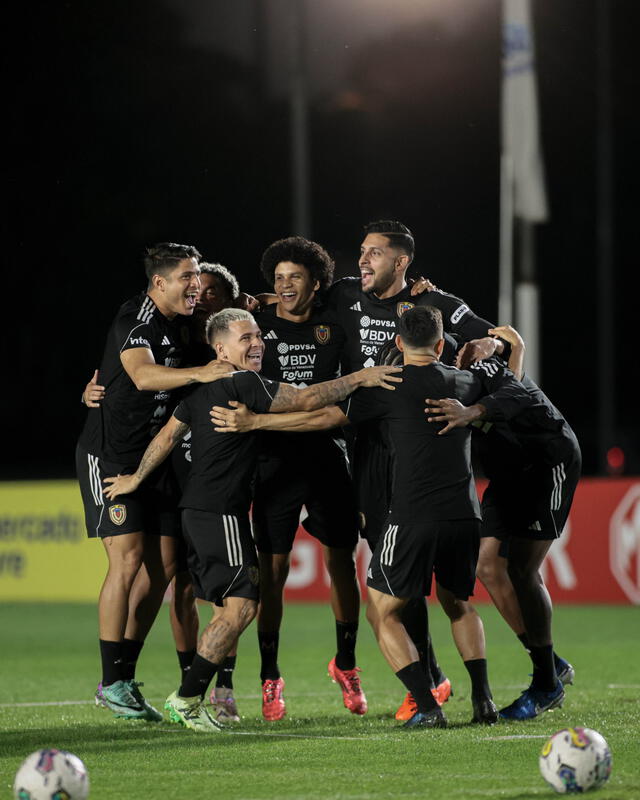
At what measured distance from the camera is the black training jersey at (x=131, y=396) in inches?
338

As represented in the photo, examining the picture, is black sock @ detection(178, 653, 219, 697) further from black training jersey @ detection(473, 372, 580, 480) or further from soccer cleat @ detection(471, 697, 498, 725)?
black training jersey @ detection(473, 372, 580, 480)

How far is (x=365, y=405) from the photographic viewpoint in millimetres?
7895

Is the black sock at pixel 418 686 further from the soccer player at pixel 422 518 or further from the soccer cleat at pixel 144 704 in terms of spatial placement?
the soccer cleat at pixel 144 704

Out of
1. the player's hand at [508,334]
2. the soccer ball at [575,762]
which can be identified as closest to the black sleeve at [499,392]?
the player's hand at [508,334]

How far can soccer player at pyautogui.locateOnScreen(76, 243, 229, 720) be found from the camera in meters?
8.51

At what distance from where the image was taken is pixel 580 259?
134 ft

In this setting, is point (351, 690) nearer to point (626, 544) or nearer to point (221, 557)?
point (221, 557)

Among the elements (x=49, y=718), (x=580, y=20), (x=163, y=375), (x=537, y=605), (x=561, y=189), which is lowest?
Answer: (x=49, y=718)

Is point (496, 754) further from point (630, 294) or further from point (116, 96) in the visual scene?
point (630, 294)

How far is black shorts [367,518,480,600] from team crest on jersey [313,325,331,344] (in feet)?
5.43

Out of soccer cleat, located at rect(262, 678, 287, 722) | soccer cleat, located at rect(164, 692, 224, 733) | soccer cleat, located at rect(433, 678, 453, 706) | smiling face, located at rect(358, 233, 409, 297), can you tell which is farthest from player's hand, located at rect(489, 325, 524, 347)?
soccer cleat, located at rect(164, 692, 224, 733)

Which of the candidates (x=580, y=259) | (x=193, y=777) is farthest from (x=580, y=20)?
(x=193, y=777)

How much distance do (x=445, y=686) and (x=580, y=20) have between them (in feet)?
95.1

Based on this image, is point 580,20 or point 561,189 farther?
point 561,189
